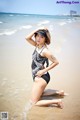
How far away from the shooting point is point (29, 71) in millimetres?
1961

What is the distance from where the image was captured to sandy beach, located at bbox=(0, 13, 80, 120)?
1.95m

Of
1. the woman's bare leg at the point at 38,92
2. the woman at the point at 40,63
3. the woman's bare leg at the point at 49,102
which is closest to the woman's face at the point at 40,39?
the woman at the point at 40,63

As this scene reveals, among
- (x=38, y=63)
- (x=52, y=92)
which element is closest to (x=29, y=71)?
(x=38, y=63)

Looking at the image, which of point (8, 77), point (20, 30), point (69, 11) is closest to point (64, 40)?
point (69, 11)

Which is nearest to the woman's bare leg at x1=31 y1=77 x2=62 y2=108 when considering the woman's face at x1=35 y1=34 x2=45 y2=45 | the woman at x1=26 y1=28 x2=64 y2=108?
the woman at x1=26 y1=28 x2=64 y2=108

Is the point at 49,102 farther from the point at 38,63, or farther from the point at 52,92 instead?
the point at 38,63

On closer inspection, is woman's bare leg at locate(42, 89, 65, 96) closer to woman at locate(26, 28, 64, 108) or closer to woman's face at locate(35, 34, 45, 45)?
woman at locate(26, 28, 64, 108)

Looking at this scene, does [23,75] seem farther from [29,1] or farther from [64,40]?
[29,1]

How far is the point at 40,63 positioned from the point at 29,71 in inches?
4.3

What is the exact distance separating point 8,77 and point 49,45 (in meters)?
0.41

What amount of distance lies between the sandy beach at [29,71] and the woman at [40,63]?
0.11 ft

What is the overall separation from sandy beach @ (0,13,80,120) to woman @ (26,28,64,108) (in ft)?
0.11

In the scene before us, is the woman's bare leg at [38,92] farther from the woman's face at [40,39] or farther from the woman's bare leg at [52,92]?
the woman's face at [40,39]

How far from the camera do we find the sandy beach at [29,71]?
195 centimetres
